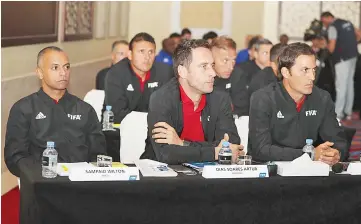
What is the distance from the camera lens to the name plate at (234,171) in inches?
141

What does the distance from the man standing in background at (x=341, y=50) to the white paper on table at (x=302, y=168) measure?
8.81m

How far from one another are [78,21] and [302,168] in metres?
6.21

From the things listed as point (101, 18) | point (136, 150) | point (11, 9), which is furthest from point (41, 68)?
point (101, 18)

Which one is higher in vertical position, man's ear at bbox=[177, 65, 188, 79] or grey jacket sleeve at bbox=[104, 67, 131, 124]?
man's ear at bbox=[177, 65, 188, 79]

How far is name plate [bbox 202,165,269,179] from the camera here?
11.8 ft

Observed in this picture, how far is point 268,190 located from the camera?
364cm

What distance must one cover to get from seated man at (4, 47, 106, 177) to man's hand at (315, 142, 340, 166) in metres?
1.28

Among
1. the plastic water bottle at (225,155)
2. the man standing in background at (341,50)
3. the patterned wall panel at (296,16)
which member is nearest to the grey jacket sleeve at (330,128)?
the plastic water bottle at (225,155)

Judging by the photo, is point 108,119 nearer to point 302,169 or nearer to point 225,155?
point 225,155

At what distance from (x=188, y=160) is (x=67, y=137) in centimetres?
86

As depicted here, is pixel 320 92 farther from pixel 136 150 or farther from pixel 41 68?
pixel 41 68

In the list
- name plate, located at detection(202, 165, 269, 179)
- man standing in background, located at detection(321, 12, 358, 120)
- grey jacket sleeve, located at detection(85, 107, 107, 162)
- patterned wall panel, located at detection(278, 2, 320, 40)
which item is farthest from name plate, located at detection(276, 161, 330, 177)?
patterned wall panel, located at detection(278, 2, 320, 40)

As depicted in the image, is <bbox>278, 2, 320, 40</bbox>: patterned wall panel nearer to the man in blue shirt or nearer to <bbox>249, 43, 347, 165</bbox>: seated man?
the man in blue shirt

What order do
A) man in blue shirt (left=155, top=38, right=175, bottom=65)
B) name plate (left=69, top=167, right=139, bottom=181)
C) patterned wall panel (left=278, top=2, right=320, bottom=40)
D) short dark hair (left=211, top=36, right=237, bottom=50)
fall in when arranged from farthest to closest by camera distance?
patterned wall panel (left=278, top=2, right=320, bottom=40) < man in blue shirt (left=155, top=38, right=175, bottom=65) < short dark hair (left=211, top=36, right=237, bottom=50) < name plate (left=69, top=167, right=139, bottom=181)
